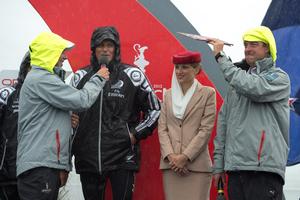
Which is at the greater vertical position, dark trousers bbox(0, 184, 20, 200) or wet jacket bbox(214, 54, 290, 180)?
wet jacket bbox(214, 54, 290, 180)

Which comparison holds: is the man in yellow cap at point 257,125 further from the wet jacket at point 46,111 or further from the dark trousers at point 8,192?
the dark trousers at point 8,192

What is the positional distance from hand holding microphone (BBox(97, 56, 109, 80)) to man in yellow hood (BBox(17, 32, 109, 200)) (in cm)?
18

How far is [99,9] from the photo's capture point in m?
4.64

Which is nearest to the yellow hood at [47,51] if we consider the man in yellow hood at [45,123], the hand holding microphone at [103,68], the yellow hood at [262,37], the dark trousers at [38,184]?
the man in yellow hood at [45,123]

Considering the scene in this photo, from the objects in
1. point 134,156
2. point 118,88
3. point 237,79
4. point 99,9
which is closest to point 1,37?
point 99,9

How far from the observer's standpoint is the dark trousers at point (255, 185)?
354cm

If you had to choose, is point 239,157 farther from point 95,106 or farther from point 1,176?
point 1,176

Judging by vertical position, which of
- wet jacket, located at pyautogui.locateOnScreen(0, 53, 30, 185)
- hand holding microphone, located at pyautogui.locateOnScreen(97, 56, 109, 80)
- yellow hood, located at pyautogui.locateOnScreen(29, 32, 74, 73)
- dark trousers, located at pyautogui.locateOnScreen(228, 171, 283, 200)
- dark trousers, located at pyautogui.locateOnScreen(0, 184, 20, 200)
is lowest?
dark trousers, located at pyautogui.locateOnScreen(0, 184, 20, 200)

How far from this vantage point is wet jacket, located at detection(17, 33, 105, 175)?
363cm

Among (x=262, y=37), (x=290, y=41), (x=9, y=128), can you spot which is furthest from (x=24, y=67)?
(x=290, y=41)

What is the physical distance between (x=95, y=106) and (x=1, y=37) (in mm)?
1004

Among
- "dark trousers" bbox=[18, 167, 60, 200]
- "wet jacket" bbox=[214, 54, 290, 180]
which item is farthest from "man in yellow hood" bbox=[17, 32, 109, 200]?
"wet jacket" bbox=[214, 54, 290, 180]

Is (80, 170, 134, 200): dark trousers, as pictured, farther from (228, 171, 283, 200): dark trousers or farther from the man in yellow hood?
(228, 171, 283, 200): dark trousers

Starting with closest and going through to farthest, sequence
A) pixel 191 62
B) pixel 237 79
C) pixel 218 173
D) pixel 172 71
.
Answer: pixel 237 79, pixel 218 173, pixel 191 62, pixel 172 71
